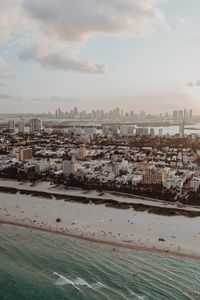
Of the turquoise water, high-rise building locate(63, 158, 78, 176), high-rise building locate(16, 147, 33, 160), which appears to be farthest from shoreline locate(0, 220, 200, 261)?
high-rise building locate(16, 147, 33, 160)

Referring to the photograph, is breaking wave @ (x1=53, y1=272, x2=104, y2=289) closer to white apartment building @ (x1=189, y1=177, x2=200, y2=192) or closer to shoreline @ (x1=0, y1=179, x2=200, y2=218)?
shoreline @ (x1=0, y1=179, x2=200, y2=218)

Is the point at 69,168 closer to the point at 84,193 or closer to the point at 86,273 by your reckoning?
the point at 84,193

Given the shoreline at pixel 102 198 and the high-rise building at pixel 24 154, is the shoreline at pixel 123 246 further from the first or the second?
the high-rise building at pixel 24 154

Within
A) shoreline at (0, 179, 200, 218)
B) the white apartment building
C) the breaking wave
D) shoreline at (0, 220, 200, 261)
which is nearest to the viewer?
the breaking wave

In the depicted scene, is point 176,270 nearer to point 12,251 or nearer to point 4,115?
point 12,251

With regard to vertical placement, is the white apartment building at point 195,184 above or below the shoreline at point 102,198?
above

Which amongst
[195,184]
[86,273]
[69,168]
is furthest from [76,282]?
[69,168]

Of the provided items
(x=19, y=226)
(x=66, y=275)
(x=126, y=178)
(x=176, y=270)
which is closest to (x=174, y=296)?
(x=176, y=270)

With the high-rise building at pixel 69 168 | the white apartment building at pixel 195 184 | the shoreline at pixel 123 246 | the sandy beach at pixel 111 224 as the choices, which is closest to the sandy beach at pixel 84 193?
the sandy beach at pixel 111 224
